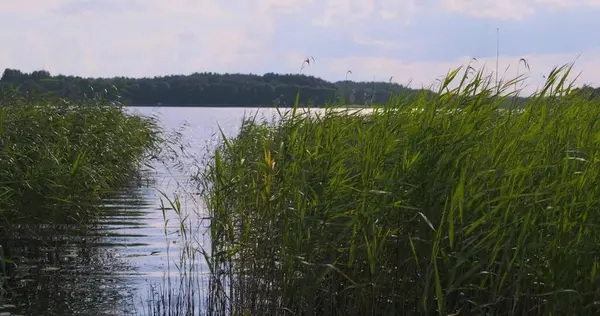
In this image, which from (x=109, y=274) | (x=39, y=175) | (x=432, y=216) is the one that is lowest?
(x=109, y=274)

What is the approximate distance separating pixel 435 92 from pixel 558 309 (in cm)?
219

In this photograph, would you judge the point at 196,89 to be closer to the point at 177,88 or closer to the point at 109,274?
the point at 177,88

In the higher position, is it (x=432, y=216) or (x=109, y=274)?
(x=432, y=216)

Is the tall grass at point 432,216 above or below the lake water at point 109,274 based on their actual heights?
above

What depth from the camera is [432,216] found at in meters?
5.94

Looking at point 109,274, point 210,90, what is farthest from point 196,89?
point 109,274

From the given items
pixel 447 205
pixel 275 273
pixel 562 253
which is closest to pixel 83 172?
pixel 275 273

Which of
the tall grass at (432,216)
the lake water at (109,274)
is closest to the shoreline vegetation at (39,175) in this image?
the lake water at (109,274)

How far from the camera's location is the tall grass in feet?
18.5

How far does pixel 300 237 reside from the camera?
6.07 meters

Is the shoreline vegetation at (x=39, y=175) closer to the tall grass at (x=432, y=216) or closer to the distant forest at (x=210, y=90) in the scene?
the distant forest at (x=210, y=90)

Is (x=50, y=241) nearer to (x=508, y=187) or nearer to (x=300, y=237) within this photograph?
(x=300, y=237)

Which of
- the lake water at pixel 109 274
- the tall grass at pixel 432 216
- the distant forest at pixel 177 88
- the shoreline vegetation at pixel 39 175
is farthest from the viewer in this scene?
the distant forest at pixel 177 88

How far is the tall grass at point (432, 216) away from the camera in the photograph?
564cm
